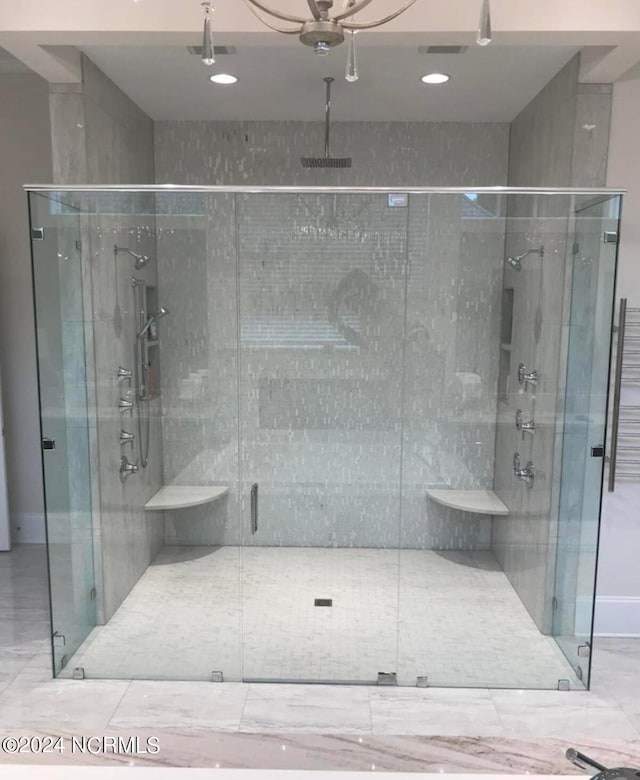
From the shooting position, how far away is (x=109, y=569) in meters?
2.96

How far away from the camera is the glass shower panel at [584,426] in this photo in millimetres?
2602

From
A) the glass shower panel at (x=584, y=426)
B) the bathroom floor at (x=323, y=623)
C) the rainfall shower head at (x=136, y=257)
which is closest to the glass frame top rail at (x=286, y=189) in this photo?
the glass shower panel at (x=584, y=426)

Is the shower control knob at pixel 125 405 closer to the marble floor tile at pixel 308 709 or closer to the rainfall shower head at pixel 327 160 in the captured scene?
the marble floor tile at pixel 308 709

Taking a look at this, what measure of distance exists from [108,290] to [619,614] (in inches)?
117

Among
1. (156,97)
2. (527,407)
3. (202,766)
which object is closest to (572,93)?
(527,407)

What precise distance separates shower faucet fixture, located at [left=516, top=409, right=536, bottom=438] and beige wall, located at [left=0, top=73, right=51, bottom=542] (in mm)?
2977

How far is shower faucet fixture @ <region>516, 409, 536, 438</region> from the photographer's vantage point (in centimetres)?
307

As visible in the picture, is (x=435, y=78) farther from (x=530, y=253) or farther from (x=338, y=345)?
(x=338, y=345)

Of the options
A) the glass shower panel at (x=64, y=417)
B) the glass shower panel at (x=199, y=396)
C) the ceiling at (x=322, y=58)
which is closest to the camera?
the ceiling at (x=322, y=58)

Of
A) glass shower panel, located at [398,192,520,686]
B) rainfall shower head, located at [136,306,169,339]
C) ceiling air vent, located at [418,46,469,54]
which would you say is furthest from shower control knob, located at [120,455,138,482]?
ceiling air vent, located at [418,46,469,54]

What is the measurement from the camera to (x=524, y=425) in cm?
315

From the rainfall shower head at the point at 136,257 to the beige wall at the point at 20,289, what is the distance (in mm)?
1127

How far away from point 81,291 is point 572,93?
2387 millimetres

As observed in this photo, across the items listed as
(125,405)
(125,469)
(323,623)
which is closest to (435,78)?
(125,405)
